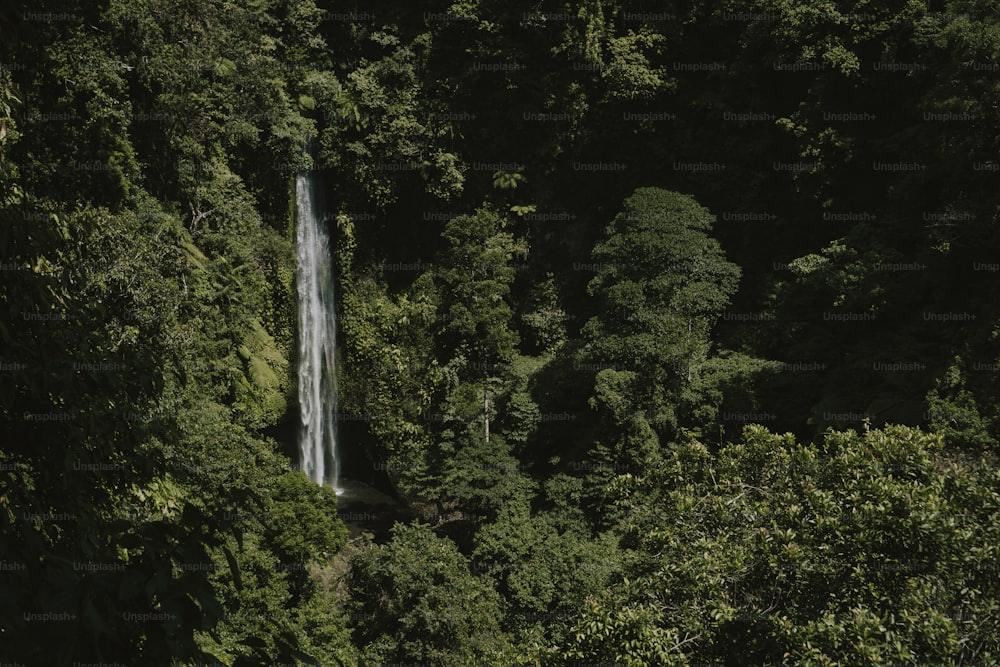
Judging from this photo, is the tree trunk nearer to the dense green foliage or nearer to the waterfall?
the dense green foliage

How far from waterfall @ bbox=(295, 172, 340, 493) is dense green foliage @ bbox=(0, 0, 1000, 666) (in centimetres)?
49

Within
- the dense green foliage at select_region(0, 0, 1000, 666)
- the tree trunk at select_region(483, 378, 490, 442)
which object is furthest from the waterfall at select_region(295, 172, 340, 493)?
the tree trunk at select_region(483, 378, 490, 442)

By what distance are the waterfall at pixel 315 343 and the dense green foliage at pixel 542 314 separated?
0.49m

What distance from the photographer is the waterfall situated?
82.2 feet

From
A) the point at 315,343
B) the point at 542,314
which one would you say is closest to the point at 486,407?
the point at 542,314

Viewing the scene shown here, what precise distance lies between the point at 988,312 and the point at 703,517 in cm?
832

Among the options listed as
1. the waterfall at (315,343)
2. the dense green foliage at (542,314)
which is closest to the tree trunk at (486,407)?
the dense green foliage at (542,314)

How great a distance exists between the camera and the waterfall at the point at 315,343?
82.2 feet

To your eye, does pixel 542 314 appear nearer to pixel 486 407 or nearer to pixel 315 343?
pixel 486 407

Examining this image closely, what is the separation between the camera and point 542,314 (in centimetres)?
2525

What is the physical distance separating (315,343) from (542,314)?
6826mm

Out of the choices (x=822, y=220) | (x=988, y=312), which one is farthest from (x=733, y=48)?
(x=988, y=312)

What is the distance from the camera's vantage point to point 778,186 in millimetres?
23016

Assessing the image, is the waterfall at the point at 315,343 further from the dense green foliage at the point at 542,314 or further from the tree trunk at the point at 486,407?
the tree trunk at the point at 486,407
